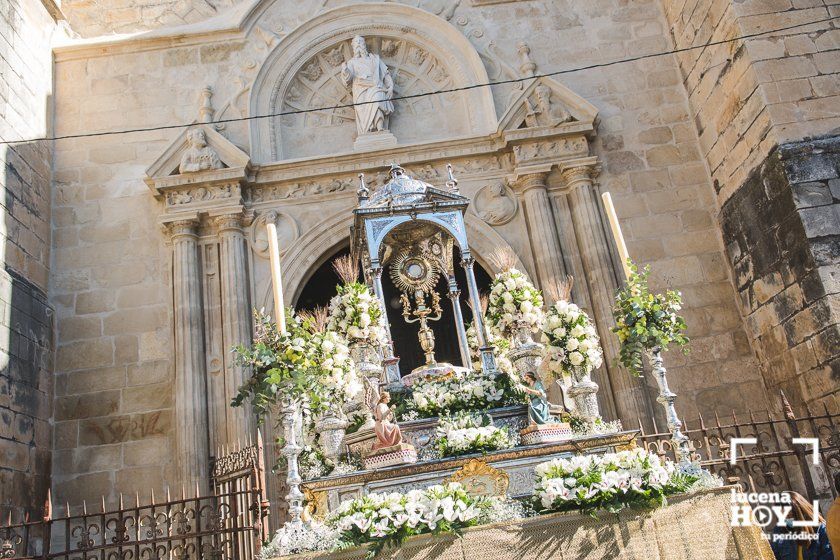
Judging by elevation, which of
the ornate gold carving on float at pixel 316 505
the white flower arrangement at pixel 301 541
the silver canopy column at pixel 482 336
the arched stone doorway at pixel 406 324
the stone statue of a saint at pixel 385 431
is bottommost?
the white flower arrangement at pixel 301 541

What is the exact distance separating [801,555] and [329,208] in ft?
26.8

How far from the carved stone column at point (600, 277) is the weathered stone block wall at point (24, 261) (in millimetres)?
7543

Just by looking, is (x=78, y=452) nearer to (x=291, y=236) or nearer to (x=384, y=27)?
(x=291, y=236)

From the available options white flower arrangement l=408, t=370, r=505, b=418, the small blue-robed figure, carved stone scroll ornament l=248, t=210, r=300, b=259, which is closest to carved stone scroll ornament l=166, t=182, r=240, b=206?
carved stone scroll ornament l=248, t=210, r=300, b=259

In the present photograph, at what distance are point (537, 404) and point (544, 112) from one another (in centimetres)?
616

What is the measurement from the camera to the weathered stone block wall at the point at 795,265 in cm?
838

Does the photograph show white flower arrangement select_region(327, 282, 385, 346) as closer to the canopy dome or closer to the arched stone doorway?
the canopy dome

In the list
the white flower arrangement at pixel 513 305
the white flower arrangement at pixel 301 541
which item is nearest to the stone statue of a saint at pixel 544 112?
the white flower arrangement at pixel 513 305

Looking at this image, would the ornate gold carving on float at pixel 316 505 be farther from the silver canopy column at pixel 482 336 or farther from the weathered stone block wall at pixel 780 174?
the weathered stone block wall at pixel 780 174

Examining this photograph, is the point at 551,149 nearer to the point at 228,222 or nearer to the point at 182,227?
the point at 228,222

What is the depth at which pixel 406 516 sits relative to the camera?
4.69 metres

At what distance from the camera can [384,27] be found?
12.3 meters

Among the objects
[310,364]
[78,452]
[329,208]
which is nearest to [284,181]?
[329,208]

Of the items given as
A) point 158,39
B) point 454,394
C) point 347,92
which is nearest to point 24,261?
point 158,39
